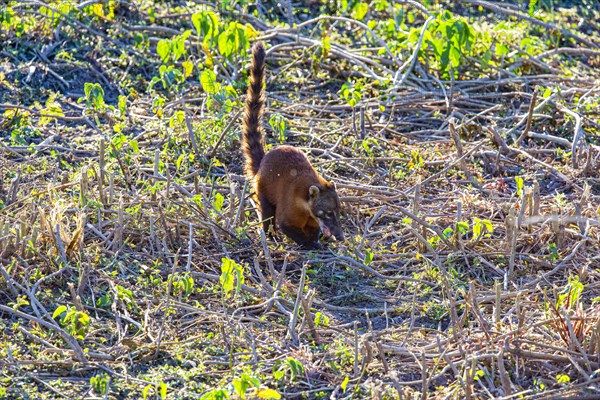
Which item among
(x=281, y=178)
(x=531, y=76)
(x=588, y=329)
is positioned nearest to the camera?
(x=588, y=329)

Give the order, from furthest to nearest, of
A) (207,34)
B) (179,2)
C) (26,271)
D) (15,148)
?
(179,2) → (207,34) → (15,148) → (26,271)

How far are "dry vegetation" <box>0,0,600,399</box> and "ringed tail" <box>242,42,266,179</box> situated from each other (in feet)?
0.83

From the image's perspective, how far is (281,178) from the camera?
6867mm

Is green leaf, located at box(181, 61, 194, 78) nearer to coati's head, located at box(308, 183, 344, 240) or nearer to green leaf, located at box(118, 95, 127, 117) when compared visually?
green leaf, located at box(118, 95, 127, 117)

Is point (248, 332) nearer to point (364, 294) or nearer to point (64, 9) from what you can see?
point (364, 294)

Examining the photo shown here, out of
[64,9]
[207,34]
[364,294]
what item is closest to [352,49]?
[207,34]

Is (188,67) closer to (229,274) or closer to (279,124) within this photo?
(279,124)

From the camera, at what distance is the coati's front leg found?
673 cm

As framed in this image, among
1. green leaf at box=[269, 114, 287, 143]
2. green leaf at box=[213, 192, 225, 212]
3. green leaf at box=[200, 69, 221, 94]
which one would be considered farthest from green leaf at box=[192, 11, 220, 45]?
green leaf at box=[213, 192, 225, 212]

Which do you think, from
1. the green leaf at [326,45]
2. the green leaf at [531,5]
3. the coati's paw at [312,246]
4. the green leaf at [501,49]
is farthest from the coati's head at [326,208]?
the green leaf at [531,5]

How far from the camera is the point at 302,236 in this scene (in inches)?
267

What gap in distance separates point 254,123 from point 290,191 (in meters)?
0.77

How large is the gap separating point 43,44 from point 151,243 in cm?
401

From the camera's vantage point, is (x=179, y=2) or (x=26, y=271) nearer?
(x=26, y=271)
